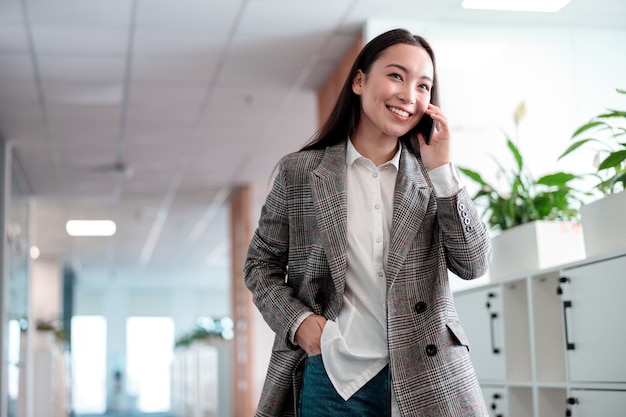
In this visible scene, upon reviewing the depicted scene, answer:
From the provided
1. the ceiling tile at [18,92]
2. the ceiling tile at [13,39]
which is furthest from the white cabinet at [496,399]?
the ceiling tile at [18,92]

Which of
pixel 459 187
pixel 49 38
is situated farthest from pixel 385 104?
pixel 49 38

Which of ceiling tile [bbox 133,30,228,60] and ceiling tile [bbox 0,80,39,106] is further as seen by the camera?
ceiling tile [bbox 0,80,39,106]

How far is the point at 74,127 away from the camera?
262 inches

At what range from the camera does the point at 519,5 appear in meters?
4.40

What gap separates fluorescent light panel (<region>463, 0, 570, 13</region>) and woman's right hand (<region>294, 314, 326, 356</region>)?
10.7 feet

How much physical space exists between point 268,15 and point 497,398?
7.72 ft

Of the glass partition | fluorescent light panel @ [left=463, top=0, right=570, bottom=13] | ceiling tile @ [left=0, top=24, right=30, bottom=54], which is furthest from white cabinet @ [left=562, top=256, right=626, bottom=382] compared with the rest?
the glass partition

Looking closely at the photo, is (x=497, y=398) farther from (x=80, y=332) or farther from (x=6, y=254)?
(x=80, y=332)

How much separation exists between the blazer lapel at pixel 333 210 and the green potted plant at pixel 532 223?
2.00 m

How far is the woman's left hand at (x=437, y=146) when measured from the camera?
5.12 feet

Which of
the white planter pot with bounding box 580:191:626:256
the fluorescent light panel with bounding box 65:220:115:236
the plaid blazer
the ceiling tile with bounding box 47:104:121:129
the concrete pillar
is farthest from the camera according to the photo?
the fluorescent light panel with bounding box 65:220:115:236

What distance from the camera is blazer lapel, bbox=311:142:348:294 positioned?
4.93 feet

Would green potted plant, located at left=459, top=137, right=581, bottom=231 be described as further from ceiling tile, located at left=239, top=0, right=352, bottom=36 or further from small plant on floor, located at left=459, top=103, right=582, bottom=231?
ceiling tile, located at left=239, top=0, right=352, bottom=36

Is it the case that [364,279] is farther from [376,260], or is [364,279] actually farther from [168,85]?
[168,85]
